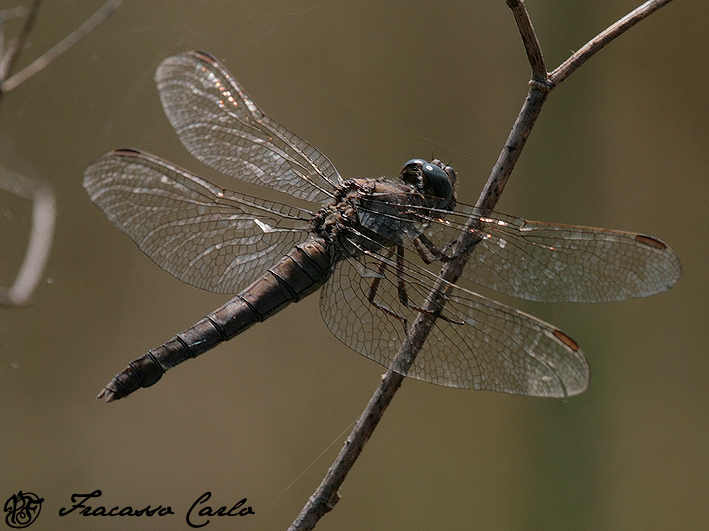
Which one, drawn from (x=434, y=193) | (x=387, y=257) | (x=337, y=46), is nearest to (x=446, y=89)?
(x=337, y=46)

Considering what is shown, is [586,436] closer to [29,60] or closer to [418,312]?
[418,312]

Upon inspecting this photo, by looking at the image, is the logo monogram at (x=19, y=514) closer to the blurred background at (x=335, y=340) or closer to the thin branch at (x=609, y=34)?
the blurred background at (x=335, y=340)

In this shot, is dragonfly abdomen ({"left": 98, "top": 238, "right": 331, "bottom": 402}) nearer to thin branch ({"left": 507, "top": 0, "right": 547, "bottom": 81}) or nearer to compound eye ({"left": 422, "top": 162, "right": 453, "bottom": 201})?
compound eye ({"left": 422, "top": 162, "right": 453, "bottom": 201})

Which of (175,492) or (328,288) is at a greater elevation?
(328,288)

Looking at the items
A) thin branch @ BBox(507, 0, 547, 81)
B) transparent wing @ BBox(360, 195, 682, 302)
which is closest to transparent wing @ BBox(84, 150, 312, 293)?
transparent wing @ BBox(360, 195, 682, 302)

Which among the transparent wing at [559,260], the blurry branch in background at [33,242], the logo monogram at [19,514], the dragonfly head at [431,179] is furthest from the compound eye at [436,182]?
the logo monogram at [19,514]

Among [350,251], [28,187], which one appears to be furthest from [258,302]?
[28,187]

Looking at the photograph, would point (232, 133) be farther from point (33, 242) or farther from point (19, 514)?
point (19, 514)
